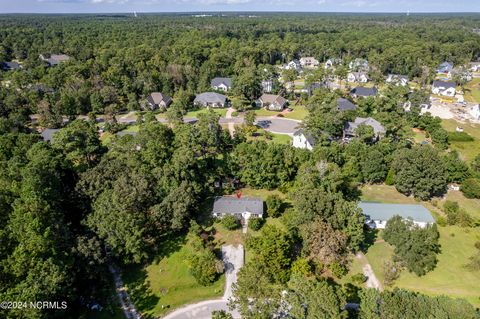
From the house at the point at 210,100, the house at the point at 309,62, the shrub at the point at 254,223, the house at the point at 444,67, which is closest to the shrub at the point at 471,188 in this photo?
the shrub at the point at 254,223

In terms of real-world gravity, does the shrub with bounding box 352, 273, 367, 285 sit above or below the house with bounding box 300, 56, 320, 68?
below

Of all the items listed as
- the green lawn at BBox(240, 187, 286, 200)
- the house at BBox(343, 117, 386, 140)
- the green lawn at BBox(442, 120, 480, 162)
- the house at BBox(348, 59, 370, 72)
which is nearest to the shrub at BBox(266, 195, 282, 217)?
the green lawn at BBox(240, 187, 286, 200)

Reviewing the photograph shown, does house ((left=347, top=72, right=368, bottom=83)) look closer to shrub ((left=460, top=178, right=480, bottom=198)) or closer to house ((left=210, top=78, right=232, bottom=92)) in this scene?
house ((left=210, top=78, right=232, bottom=92))

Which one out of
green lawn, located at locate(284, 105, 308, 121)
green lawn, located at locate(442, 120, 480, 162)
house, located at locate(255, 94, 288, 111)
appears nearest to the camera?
green lawn, located at locate(442, 120, 480, 162)

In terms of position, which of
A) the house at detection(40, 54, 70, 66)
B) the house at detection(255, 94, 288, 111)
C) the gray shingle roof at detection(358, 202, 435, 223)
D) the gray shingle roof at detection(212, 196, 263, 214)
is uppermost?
the house at detection(40, 54, 70, 66)

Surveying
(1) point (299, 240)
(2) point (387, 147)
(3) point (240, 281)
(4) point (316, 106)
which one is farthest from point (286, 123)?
(3) point (240, 281)

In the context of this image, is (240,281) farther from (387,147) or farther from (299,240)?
(387,147)

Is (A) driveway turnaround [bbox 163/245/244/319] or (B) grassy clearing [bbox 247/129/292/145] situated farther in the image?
(B) grassy clearing [bbox 247/129/292/145]

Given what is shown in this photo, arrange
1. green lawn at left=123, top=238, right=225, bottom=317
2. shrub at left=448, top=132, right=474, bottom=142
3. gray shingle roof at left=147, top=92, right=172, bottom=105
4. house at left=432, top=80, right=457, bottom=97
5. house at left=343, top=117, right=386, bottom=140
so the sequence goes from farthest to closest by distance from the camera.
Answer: house at left=432, top=80, right=457, bottom=97
gray shingle roof at left=147, top=92, right=172, bottom=105
shrub at left=448, top=132, right=474, bottom=142
house at left=343, top=117, right=386, bottom=140
green lawn at left=123, top=238, right=225, bottom=317
